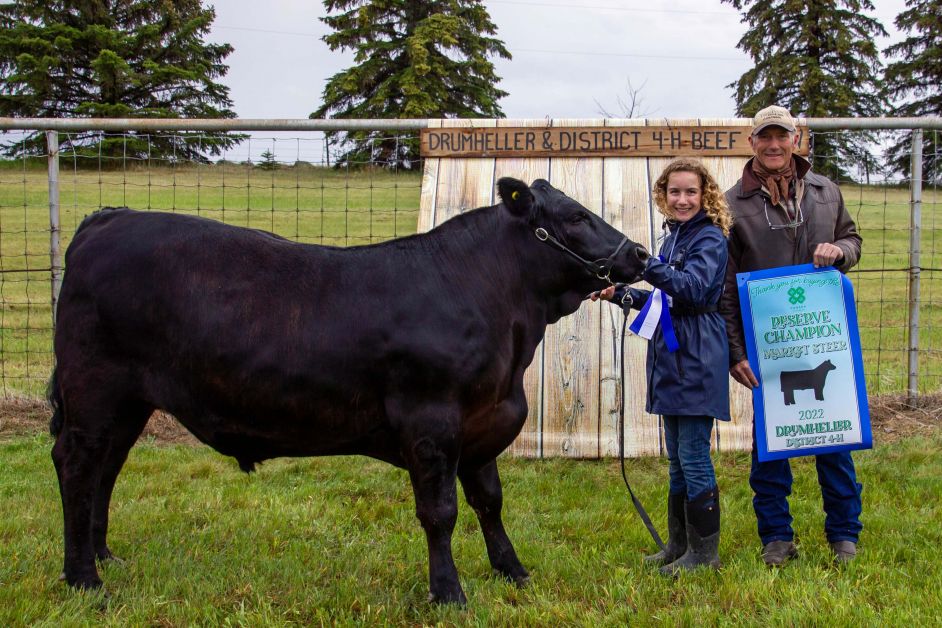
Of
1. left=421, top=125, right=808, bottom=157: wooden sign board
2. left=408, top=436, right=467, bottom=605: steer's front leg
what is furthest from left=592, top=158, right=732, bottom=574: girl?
left=421, top=125, right=808, bottom=157: wooden sign board

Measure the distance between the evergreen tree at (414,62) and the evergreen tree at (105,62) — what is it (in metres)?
4.39

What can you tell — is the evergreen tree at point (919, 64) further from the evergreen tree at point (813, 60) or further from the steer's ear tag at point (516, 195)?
the steer's ear tag at point (516, 195)

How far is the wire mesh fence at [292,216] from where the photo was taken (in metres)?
7.36

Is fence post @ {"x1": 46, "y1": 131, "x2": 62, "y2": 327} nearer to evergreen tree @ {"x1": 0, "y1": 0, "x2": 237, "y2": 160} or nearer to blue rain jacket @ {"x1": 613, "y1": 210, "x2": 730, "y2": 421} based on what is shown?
blue rain jacket @ {"x1": 613, "y1": 210, "x2": 730, "y2": 421}

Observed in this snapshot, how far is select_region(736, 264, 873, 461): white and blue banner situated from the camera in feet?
13.2

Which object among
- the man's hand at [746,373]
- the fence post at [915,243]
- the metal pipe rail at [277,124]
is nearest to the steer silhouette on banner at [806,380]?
the man's hand at [746,373]

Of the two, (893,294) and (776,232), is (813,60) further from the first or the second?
(776,232)

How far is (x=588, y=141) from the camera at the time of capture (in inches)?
243

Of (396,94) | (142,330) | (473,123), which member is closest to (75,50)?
(396,94)

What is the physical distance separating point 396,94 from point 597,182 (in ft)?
75.4

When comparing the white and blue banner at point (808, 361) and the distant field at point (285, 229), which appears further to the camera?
the distant field at point (285, 229)

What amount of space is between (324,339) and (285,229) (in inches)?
506

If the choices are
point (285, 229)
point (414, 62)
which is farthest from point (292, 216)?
point (414, 62)

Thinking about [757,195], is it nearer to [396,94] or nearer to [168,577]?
[168,577]
